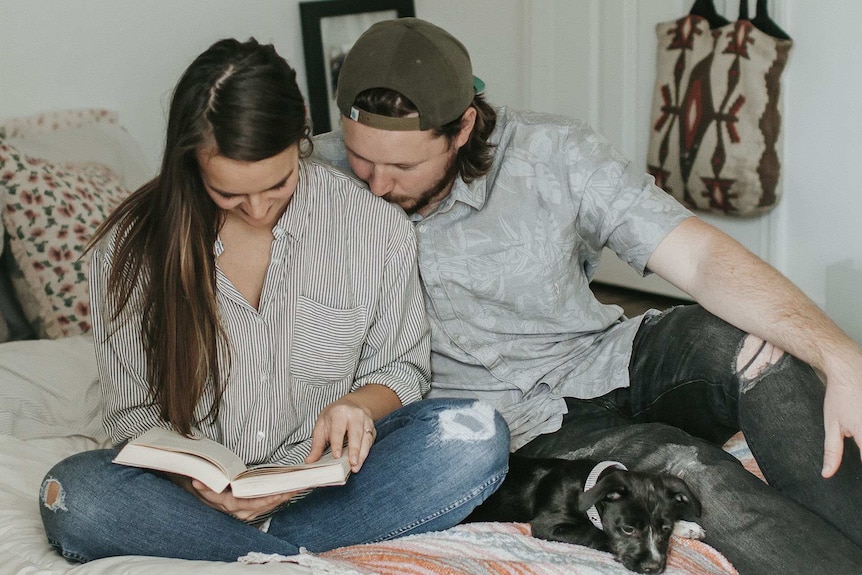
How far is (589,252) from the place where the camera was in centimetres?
184

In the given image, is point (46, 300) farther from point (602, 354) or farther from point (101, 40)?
point (602, 354)

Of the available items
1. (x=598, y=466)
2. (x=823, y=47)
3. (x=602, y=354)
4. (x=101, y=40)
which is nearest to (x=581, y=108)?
(x=823, y=47)

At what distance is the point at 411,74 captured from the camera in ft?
5.29

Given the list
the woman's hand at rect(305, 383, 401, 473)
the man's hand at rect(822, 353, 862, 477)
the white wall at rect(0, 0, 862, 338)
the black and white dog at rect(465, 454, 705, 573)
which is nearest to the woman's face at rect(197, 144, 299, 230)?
the woman's hand at rect(305, 383, 401, 473)

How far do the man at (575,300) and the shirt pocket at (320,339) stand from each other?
22 centimetres

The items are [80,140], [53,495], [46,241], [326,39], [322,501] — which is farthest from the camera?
[326,39]

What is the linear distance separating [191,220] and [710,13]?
7.05ft

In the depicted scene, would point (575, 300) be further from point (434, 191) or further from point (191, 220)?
point (191, 220)

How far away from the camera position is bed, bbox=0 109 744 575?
4.38ft

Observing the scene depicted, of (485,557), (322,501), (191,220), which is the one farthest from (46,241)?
(485,557)

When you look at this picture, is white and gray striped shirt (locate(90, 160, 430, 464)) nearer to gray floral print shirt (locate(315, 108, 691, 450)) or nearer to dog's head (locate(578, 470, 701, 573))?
gray floral print shirt (locate(315, 108, 691, 450))

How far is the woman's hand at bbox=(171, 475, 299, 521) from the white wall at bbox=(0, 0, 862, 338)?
138cm

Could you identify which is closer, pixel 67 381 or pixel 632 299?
pixel 67 381

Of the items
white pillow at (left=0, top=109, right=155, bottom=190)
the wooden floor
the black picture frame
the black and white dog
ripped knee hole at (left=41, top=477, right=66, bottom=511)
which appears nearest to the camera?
ripped knee hole at (left=41, top=477, right=66, bottom=511)
